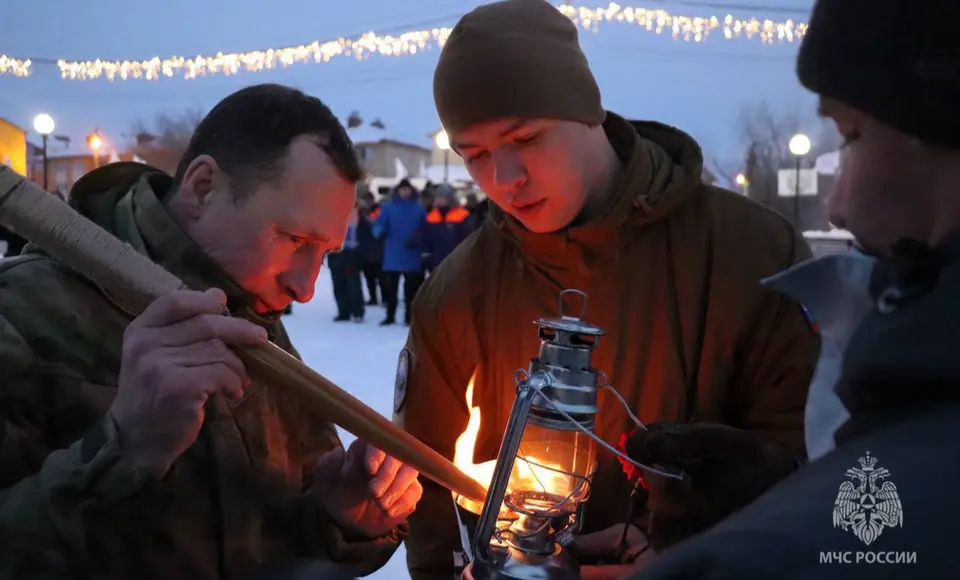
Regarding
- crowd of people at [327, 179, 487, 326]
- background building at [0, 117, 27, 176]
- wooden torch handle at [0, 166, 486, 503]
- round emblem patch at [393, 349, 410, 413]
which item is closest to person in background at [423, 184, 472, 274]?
crowd of people at [327, 179, 487, 326]

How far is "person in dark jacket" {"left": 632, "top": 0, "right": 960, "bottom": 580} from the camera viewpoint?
1.92 feet

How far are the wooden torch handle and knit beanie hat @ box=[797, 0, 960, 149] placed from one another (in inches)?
31.0

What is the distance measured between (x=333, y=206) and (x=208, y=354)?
579mm

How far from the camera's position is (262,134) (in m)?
1.54

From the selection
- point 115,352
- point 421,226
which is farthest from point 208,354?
point 421,226

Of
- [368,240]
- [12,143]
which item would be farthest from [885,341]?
[12,143]

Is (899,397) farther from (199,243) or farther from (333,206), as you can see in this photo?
(199,243)

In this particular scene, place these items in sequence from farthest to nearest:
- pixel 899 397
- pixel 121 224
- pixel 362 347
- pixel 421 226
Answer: pixel 421 226, pixel 362 347, pixel 121 224, pixel 899 397

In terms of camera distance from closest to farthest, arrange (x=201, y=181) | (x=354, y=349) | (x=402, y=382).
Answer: (x=201, y=181) < (x=402, y=382) < (x=354, y=349)

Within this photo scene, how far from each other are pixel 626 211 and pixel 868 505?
998 mm

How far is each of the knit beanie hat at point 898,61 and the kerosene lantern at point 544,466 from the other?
0.45 meters

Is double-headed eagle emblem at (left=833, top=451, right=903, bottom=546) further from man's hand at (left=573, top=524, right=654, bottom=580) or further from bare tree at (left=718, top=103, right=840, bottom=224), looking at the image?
bare tree at (left=718, top=103, right=840, bottom=224)

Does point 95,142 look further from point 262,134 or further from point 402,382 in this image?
point 402,382

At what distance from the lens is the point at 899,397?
0.66 m
